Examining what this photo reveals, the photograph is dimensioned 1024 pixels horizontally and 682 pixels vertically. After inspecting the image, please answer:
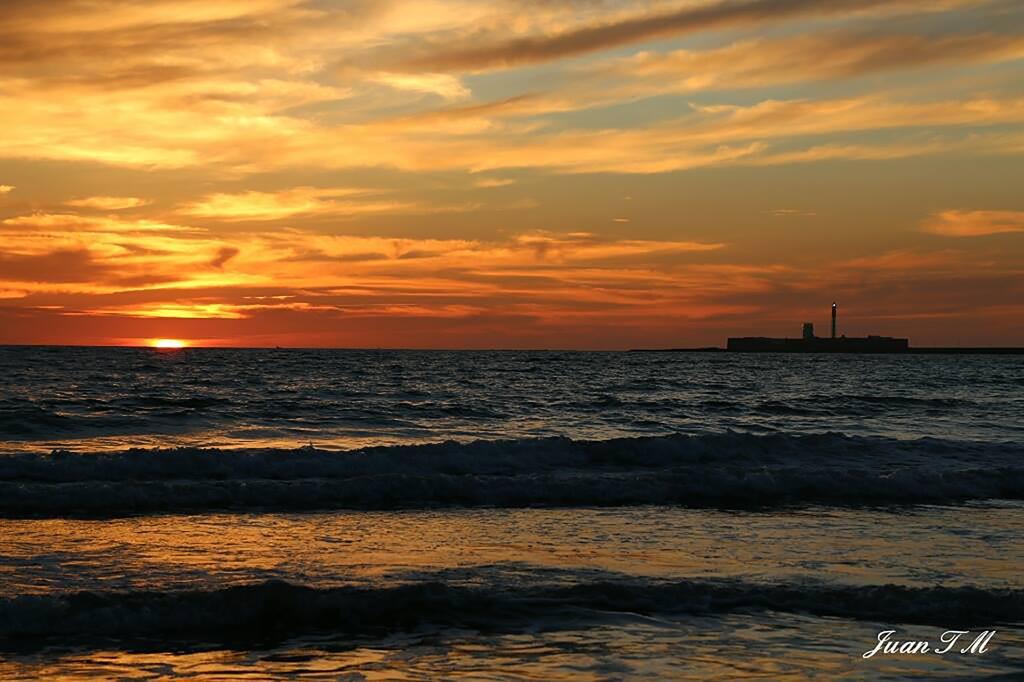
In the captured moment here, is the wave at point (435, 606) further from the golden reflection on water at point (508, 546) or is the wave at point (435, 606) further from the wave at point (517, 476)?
the wave at point (517, 476)

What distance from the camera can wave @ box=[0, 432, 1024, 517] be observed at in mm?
19109

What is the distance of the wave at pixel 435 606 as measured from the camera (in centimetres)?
1055

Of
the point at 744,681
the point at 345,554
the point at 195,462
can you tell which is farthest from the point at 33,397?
the point at 744,681

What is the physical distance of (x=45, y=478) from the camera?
21.5 meters

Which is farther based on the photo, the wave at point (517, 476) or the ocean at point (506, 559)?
the wave at point (517, 476)

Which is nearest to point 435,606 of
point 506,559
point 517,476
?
point 506,559

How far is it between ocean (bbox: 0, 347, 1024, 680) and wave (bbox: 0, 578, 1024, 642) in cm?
3

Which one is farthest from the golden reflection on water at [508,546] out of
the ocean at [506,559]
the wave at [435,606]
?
the wave at [435,606]

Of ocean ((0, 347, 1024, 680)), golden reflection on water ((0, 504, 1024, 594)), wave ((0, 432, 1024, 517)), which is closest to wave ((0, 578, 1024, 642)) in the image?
ocean ((0, 347, 1024, 680))

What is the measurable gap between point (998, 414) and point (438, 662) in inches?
1679

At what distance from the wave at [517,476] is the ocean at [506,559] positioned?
0.26ft

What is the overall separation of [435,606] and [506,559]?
252 cm

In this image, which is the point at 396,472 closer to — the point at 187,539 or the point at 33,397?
the point at 187,539

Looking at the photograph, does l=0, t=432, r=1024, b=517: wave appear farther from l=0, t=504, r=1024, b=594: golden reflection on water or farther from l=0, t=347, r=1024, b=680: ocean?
l=0, t=504, r=1024, b=594: golden reflection on water
